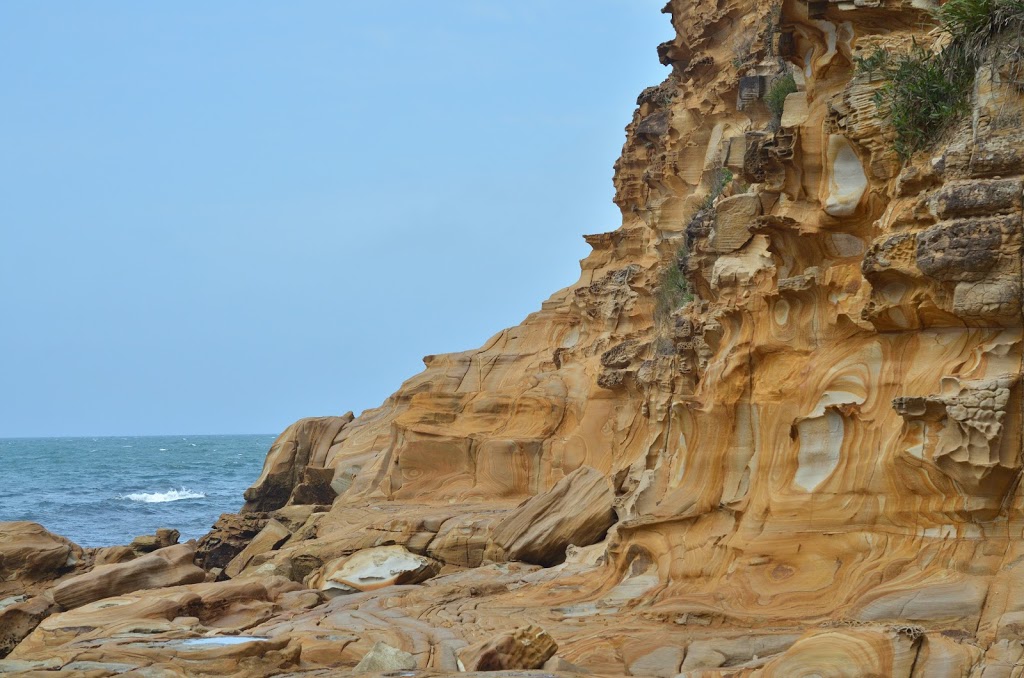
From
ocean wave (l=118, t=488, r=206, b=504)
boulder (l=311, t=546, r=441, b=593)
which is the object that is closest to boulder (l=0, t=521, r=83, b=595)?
boulder (l=311, t=546, r=441, b=593)

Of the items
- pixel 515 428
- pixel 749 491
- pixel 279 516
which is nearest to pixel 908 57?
pixel 749 491

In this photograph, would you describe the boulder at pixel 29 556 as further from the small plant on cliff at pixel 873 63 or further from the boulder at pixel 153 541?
the small plant on cliff at pixel 873 63

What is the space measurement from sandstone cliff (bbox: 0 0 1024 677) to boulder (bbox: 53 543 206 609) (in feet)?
3.83

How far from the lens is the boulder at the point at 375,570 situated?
1418cm

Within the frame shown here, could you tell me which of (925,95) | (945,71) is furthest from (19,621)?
(945,71)

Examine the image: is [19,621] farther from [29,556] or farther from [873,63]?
[873,63]

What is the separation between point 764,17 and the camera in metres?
18.5

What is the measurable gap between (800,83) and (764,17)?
702 cm

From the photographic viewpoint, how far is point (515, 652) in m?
8.23

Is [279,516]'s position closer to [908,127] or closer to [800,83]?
[800,83]

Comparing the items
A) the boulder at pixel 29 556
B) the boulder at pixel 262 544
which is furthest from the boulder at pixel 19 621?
the boulder at pixel 262 544

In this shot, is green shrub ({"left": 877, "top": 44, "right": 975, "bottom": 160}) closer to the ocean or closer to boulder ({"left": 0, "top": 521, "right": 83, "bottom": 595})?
boulder ({"left": 0, "top": 521, "right": 83, "bottom": 595})

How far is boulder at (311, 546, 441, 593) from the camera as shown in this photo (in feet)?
46.5

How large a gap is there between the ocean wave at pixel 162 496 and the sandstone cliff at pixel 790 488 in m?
30.2
